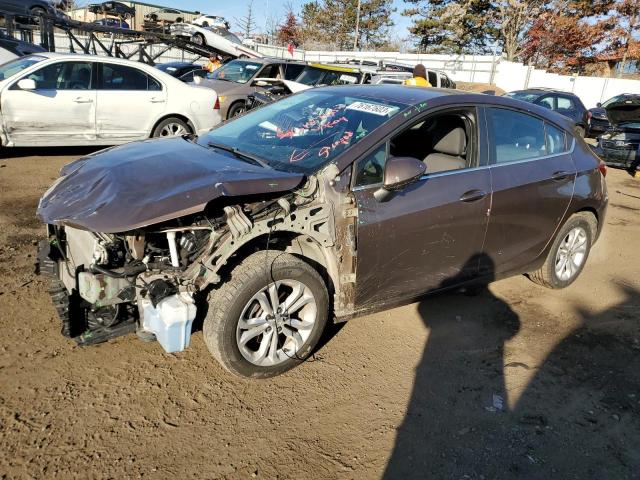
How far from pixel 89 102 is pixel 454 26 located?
128 feet

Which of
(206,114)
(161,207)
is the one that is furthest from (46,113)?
(161,207)

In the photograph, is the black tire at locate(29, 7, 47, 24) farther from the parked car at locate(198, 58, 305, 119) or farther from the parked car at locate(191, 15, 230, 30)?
the parked car at locate(191, 15, 230, 30)

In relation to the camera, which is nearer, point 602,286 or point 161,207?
point 161,207

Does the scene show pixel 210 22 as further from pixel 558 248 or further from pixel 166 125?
pixel 558 248

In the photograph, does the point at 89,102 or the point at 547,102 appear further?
the point at 547,102

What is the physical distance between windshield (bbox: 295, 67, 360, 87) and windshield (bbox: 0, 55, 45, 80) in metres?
5.93

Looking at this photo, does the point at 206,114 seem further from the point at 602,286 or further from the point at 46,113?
the point at 602,286

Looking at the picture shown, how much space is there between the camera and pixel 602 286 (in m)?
5.20

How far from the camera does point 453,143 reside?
4.01 m

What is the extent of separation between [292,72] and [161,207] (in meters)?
10.8

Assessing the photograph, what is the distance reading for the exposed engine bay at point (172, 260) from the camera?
9.25ft

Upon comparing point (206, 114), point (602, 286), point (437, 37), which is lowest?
point (602, 286)

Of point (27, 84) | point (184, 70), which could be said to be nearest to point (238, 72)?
point (27, 84)

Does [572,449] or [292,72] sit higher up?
[292,72]
